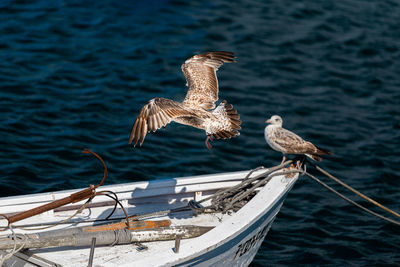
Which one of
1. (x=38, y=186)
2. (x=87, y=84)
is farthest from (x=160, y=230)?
(x=87, y=84)

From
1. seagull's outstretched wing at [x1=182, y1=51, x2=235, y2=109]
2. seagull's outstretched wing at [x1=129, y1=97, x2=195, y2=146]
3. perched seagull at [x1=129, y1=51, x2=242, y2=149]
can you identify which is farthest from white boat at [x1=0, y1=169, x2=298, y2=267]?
seagull's outstretched wing at [x1=129, y1=97, x2=195, y2=146]

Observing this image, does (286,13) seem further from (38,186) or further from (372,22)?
(38,186)

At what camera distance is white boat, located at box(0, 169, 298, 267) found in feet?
22.4

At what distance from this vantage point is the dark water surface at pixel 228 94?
10.4 m

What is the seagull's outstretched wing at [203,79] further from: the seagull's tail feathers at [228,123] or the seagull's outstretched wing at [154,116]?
the seagull's outstretched wing at [154,116]

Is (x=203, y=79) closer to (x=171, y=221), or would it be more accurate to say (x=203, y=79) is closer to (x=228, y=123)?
(x=228, y=123)

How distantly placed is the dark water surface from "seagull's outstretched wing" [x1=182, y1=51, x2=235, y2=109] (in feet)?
7.65

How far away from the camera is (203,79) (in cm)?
934

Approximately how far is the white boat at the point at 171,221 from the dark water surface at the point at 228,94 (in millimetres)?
1312

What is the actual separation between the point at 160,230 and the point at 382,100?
8.67 metres

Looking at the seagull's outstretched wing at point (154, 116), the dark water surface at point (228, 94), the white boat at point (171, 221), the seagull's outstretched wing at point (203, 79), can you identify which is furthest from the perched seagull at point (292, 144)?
the dark water surface at point (228, 94)

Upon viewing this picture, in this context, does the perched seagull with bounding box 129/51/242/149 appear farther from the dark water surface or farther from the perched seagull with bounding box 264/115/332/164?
the dark water surface

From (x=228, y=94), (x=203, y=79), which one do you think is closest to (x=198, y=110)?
(x=203, y=79)

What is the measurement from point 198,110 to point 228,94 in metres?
5.57
